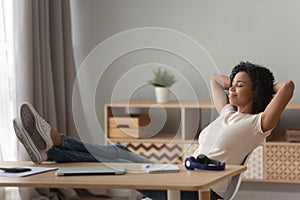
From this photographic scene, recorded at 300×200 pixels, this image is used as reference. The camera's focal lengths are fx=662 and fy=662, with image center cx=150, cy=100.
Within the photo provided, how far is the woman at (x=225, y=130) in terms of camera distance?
2.80 metres

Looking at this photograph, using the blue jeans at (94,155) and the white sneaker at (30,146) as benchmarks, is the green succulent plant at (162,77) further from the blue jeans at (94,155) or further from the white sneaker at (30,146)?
the white sneaker at (30,146)

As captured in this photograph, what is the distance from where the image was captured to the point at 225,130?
3109 millimetres

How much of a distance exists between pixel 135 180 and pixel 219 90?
1.31 m

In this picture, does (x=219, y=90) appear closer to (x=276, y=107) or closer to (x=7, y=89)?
(x=276, y=107)

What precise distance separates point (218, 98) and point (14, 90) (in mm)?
1598

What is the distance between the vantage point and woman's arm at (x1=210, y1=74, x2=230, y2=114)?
3.48 metres

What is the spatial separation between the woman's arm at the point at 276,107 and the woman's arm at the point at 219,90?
43 cm

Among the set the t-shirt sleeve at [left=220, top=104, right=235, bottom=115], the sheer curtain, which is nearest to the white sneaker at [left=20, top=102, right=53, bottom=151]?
the t-shirt sleeve at [left=220, top=104, right=235, bottom=115]

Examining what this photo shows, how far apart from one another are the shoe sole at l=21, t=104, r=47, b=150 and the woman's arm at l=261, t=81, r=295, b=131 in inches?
39.7

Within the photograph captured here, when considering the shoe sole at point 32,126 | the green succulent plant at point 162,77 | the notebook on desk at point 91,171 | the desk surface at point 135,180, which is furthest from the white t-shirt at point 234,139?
the shoe sole at point 32,126

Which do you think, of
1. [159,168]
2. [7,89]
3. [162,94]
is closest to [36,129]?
[159,168]

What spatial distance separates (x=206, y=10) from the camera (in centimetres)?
494

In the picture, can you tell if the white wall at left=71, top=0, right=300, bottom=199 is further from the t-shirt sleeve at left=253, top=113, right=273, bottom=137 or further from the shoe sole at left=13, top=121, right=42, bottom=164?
the shoe sole at left=13, top=121, right=42, bottom=164

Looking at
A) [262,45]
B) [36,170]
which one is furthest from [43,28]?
[36,170]
